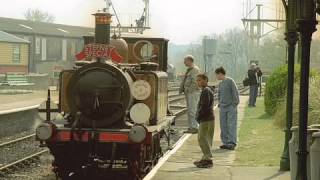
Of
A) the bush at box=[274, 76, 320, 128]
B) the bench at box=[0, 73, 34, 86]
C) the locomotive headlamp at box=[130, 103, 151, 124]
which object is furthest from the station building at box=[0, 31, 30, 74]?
the locomotive headlamp at box=[130, 103, 151, 124]

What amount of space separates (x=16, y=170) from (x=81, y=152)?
2.51m

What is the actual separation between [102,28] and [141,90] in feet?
3.87

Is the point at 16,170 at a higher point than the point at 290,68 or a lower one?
lower

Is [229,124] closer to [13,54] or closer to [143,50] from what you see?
[143,50]

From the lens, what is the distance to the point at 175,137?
15688 mm

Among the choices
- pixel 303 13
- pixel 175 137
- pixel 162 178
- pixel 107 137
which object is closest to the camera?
pixel 303 13

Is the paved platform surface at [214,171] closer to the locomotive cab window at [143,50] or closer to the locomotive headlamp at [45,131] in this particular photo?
the locomotive headlamp at [45,131]

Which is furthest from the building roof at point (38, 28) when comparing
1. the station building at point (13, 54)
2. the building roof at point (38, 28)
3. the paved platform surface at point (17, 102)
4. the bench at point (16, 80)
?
the paved platform surface at point (17, 102)

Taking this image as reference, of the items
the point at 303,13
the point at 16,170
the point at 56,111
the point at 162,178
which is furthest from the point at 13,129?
the point at 303,13

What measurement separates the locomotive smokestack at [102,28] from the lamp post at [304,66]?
141 inches

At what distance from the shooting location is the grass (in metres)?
11.2

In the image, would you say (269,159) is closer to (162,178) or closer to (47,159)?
(162,178)

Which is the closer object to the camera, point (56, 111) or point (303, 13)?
point (303, 13)

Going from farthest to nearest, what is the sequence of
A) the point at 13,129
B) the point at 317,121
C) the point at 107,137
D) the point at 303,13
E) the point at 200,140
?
the point at 13,129 → the point at 317,121 → the point at 200,140 → the point at 107,137 → the point at 303,13
